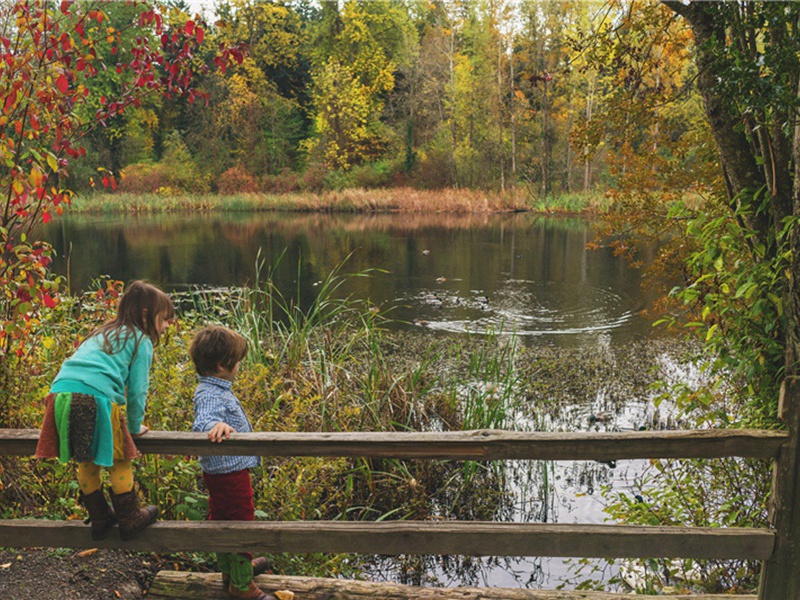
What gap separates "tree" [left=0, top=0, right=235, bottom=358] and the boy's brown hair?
99cm

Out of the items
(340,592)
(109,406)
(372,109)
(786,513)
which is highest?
(372,109)

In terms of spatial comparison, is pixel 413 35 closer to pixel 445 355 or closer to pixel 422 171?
pixel 422 171

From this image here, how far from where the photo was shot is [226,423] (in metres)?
2.80

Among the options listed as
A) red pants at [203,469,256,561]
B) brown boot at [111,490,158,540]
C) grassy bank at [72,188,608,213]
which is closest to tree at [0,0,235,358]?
brown boot at [111,490,158,540]

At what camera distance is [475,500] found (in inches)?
207

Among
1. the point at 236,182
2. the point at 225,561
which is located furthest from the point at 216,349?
the point at 236,182

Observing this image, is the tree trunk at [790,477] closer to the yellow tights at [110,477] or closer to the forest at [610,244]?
the forest at [610,244]

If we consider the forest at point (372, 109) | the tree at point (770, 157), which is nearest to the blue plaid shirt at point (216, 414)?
the tree at point (770, 157)

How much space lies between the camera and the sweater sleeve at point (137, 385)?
8.80ft

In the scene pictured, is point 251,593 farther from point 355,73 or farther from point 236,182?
point 355,73

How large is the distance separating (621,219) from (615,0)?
226 cm

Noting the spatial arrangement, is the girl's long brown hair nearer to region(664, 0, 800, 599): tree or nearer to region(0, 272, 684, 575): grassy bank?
region(0, 272, 684, 575): grassy bank

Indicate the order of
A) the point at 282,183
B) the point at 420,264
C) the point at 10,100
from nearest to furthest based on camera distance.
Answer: the point at 10,100, the point at 420,264, the point at 282,183

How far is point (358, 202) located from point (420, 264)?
1771cm
